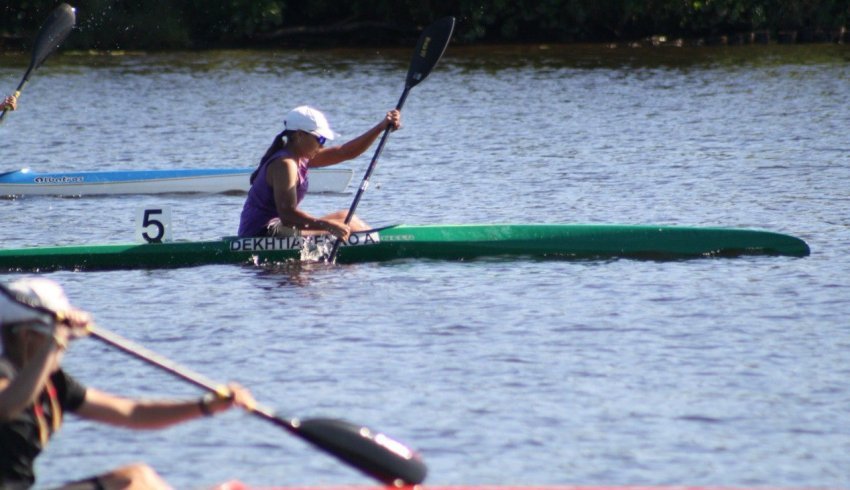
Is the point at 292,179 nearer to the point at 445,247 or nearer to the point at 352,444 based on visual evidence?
the point at 445,247

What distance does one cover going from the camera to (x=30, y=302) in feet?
17.8

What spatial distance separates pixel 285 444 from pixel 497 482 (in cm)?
126

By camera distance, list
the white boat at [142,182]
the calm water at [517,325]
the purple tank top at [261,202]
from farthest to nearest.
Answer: the white boat at [142,182], the purple tank top at [261,202], the calm water at [517,325]

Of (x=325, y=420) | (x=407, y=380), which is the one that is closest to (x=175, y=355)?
(x=407, y=380)

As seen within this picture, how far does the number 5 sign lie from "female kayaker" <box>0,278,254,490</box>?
649cm

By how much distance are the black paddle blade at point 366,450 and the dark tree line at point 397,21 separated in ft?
130

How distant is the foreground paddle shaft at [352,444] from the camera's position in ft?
19.6

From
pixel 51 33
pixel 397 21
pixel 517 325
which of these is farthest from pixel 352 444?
pixel 397 21

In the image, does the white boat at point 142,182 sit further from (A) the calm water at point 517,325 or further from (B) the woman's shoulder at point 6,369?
(B) the woman's shoulder at point 6,369

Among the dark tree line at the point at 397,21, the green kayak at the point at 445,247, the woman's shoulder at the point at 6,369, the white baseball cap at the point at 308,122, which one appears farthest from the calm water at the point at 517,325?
the dark tree line at the point at 397,21

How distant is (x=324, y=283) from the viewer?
11.9 m

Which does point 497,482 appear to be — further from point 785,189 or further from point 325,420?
point 785,189

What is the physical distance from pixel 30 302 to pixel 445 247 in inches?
285

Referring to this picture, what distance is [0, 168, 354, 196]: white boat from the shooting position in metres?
17.3
